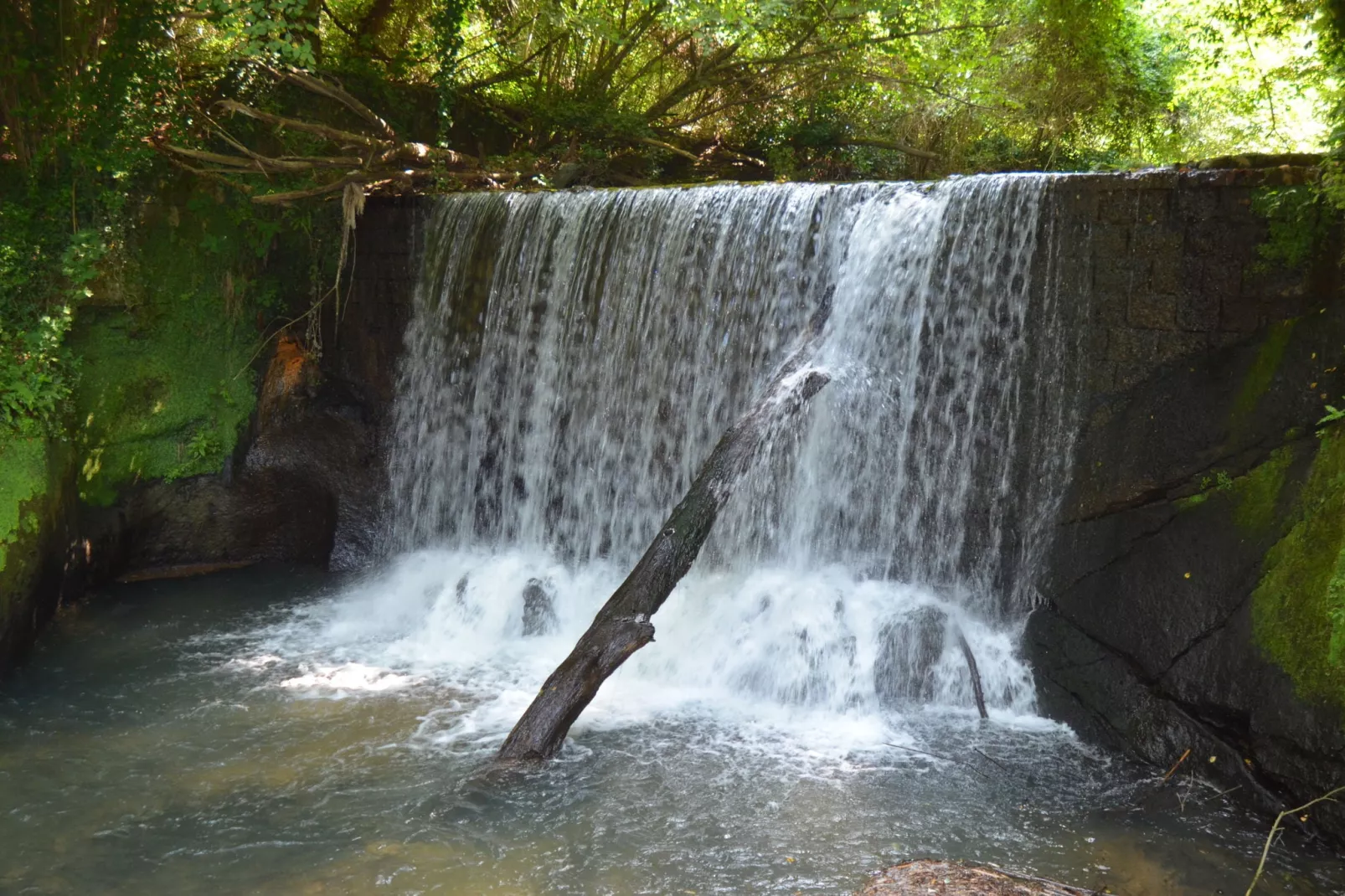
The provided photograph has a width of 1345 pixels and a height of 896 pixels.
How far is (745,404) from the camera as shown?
23.4ft

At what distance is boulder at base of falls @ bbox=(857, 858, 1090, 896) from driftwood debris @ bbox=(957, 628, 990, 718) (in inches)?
77.0

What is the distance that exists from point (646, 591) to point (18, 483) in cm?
433

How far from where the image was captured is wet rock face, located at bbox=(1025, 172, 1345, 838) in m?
A: 4.88

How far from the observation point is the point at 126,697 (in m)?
5.96

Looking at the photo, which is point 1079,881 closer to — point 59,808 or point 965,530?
point 965,530

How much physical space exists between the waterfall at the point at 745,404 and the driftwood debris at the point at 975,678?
11 centimetres

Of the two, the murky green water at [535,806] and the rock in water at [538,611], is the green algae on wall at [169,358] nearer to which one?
the murky green water at [535,806]

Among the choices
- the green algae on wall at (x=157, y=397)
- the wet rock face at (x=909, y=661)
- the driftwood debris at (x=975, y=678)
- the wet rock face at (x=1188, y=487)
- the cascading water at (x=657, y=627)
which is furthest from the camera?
the green algae on wall at (x=157, y=397)

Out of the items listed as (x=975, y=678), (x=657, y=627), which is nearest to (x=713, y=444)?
(x=657, y=627)

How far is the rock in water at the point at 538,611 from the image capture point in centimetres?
706

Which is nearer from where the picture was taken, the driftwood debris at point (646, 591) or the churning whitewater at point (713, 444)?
the driftwood debris at point (646, 591)

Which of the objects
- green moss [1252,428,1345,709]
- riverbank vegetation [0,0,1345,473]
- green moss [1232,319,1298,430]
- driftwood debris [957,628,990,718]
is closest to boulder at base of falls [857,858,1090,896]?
green moss [1252,428,1345,709]

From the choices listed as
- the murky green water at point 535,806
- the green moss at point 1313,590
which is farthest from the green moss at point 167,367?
the green moss at point 1313,590

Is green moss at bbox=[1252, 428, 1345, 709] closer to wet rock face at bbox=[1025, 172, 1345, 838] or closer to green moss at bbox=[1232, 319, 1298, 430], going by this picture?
wet rock face at bbox=[1025, 172, 1345, 838]
